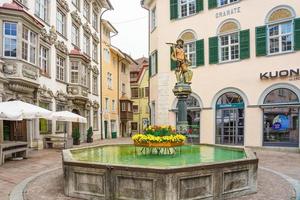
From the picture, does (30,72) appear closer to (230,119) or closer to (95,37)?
(230,119)

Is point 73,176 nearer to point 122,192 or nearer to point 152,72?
point 122,192

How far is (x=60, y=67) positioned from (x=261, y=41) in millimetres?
13459

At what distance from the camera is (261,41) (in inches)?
794

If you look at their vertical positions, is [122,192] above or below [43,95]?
Answer: below

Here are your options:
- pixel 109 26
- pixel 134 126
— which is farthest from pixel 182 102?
pixel 134 126

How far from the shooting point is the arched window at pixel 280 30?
758 inches

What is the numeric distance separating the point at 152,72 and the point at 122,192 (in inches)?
820

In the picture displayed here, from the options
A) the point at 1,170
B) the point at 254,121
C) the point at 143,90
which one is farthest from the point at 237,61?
the point at 143,90

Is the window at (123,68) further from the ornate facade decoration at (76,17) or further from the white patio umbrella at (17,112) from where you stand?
the white patio umbrella at (17,112)

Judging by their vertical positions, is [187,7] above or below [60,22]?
above

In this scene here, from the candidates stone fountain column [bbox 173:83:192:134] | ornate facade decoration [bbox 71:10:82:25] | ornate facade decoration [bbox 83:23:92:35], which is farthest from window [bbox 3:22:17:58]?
ornate facade decoration [bbox 83:23:92:35]

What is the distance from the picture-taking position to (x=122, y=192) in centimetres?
676

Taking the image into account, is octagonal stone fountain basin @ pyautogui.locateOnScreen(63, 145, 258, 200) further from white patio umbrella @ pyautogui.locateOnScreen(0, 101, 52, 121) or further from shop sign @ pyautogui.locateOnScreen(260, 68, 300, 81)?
shop sign @ pyautogui.locateOnScreen(260, 68, 300, 81)

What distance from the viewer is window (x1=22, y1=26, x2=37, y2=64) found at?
57.8 ft
